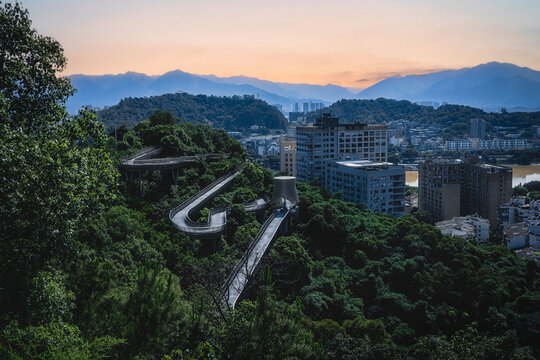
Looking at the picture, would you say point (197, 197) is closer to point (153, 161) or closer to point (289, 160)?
point (153, 161)

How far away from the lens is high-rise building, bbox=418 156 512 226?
32.4 meters

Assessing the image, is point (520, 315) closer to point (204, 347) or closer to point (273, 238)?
point (273, 238)

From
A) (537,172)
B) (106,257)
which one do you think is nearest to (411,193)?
(537,172)

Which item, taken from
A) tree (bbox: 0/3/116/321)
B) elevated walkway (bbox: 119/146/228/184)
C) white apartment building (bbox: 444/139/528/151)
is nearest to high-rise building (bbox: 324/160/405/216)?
elevated walkway (bbox: 119/146/228/184)

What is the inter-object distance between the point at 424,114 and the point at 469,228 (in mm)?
85153

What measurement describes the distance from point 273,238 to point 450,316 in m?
5.85

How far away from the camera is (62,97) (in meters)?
7.04

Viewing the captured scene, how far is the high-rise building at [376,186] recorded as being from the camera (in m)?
28.3

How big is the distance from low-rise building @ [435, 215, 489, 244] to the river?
77.6 feet

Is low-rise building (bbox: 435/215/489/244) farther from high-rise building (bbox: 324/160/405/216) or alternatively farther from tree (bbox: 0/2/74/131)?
tree (bbox: 0/2/74/131)

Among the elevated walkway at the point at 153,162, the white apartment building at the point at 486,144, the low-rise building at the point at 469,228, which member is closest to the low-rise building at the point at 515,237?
the low-rise building at the point at 469,228

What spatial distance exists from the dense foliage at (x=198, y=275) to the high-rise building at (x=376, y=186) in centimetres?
640

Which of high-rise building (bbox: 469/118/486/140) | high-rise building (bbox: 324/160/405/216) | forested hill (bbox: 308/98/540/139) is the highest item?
forested hill (bbox: 308/98/540/139)

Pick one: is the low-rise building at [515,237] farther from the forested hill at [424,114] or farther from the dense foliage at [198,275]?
the forested hill at [424,114]
